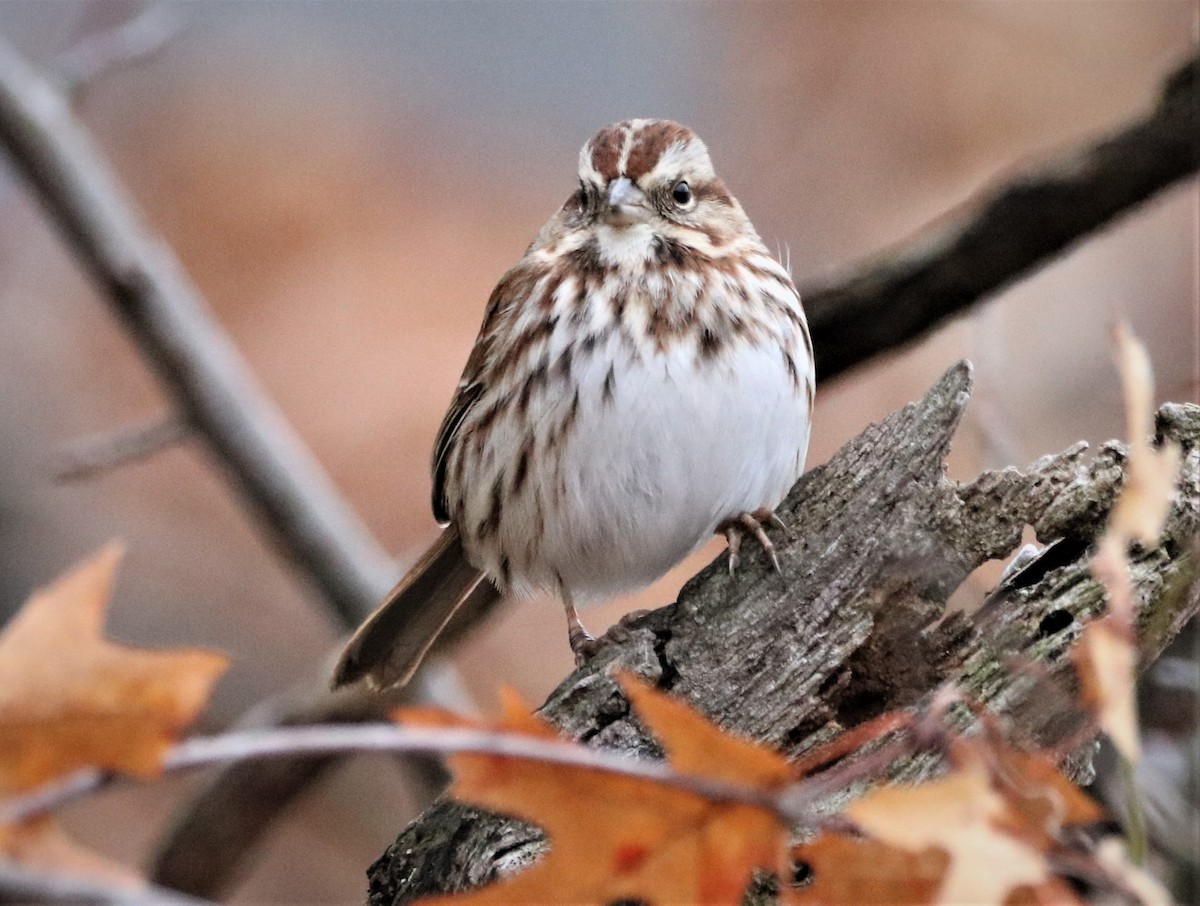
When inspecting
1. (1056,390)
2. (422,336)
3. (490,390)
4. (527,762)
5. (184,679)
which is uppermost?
(184,679)

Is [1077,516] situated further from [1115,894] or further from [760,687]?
[1115,894]

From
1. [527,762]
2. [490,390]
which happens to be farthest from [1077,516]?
[490,390]

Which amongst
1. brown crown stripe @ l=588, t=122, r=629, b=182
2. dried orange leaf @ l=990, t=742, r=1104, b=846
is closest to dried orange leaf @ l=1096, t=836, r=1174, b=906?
dried orange leaf @ l=990, t=742, r=1104, b=846

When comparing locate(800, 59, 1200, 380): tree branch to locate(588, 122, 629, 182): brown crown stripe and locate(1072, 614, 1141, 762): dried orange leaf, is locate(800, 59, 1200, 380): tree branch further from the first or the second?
locate(1072, 614, 1141, 762): dried orange leaf

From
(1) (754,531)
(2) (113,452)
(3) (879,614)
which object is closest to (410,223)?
(2) (113,452)

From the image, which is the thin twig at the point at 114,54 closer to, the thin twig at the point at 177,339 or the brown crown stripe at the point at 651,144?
the thin twig at the point at 177,339

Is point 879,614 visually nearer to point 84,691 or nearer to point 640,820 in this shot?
point 640,820
